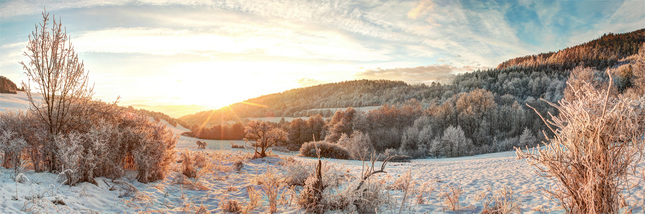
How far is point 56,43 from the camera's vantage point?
275 inches

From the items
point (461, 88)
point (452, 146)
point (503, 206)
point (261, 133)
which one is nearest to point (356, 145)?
point (452, 146)

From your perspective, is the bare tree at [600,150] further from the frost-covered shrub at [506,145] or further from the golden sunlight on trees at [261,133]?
the frost-covered shrub at [506,145]

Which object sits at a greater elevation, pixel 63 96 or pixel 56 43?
pixel 56 43

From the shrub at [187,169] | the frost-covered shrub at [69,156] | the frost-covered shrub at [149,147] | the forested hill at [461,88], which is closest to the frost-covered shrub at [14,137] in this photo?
the frost-covered shrub at [69,156]

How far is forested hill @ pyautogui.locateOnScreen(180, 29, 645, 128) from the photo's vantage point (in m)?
55.1

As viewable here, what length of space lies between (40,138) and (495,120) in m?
35.4

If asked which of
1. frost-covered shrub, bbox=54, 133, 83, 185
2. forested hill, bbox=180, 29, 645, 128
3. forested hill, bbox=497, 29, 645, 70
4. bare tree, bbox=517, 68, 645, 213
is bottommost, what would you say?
frost-covered shrub, bbox=54, 133, 83, 185

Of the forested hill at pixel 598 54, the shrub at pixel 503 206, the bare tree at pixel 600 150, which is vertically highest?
the forested hill at pixel 598 54

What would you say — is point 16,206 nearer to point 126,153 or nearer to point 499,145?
point 126,153

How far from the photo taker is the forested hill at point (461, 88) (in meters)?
55.1

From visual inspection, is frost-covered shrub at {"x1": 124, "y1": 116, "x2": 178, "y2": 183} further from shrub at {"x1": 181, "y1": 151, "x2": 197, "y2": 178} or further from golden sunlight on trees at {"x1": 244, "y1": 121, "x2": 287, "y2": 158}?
golden sunlight on trees at {"x1": 244, "y1": 121, "x2": 287, "y2": 158}

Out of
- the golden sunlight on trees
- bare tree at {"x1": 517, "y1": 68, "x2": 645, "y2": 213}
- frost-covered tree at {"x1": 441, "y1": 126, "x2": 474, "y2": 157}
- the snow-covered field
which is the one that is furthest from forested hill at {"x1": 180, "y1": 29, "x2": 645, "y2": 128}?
bare tree at {"x1": 517, "y1": 68, "x2": 645, "y2": 213}

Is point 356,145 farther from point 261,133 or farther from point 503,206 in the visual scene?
point 503,206

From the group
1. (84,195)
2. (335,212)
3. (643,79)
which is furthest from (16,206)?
(643,79)
